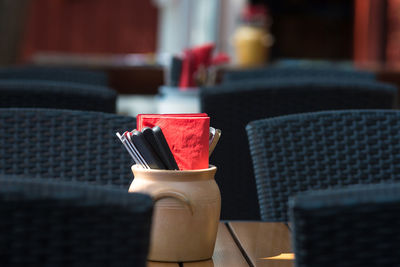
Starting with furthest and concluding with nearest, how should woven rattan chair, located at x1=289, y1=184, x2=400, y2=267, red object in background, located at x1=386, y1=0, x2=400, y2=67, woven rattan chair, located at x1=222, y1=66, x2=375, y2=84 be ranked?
red object in background, located at x1=386, y1=0, x2=400, y2=67, woven rattan chair, located at x1=222, y1=66, x2=375, y2=84, woven rattan chair, located at x1=289, y1=184, x2=400, y2=267

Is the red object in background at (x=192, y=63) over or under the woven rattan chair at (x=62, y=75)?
over

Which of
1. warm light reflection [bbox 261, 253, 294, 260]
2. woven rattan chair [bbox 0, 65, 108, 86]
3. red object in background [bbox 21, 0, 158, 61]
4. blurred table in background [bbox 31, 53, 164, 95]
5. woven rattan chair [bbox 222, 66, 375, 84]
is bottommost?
warm light reflection [bbox 261, 253, 294, 260]

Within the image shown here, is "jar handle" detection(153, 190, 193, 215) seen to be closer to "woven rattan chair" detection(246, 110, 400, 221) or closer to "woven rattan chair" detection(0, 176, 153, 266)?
"woven rattan chair" detection(0, 176, 153, 266)

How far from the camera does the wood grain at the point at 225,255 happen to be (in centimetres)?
88

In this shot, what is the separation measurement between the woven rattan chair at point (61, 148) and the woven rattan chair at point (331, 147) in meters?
0.25

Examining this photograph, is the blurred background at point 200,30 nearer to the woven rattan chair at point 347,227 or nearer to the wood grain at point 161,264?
the wood grain at point 161,264

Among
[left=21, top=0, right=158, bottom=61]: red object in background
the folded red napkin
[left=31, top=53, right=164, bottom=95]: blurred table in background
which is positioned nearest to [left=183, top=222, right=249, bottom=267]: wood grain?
the folded red napkin

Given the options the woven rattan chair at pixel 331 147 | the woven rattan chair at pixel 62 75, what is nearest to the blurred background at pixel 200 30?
the woven rattan chair at pixel 62 75

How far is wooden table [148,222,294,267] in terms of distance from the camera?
878mm

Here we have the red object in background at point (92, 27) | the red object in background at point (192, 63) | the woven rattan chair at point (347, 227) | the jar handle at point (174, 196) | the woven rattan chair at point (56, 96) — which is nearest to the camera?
the woven rattan chair at point (347, 227)

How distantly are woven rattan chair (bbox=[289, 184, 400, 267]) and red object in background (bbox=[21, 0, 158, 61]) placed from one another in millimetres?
8787

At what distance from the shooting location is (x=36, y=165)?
118 centimetres

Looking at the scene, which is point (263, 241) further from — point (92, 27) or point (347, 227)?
point (92, 27)

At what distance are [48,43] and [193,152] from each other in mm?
8536
